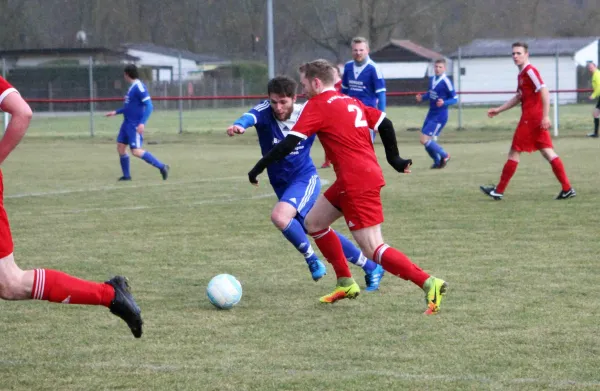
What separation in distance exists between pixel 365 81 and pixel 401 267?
862cm

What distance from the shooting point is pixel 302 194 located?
22.1 ft

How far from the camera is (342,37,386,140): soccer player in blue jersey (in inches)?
545

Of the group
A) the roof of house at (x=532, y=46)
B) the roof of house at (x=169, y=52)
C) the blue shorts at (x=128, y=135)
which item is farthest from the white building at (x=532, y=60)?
the blue shorts at (x=128, y=135)

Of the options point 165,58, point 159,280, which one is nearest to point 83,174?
point 159,280

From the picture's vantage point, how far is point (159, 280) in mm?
7035

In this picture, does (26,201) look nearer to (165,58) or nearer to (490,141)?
(490,141)

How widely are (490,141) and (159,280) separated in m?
18.7

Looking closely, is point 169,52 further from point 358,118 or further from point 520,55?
point 358,118

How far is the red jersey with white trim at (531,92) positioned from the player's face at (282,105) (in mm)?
5094

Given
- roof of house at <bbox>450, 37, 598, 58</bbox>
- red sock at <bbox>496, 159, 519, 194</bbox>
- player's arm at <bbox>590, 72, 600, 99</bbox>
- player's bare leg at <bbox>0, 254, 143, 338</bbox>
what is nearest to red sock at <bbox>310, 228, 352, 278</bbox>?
player's bare leg at <bbox>0, 254, 143, 338</bbox>

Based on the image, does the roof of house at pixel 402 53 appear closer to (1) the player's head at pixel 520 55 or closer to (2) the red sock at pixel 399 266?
(1) the player's head at pixel 520 55

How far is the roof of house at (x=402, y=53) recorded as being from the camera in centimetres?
5450

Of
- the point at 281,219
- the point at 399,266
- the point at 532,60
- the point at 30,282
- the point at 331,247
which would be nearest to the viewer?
the point at 30,282

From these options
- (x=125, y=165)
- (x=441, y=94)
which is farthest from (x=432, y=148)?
(x=125, y=165)
